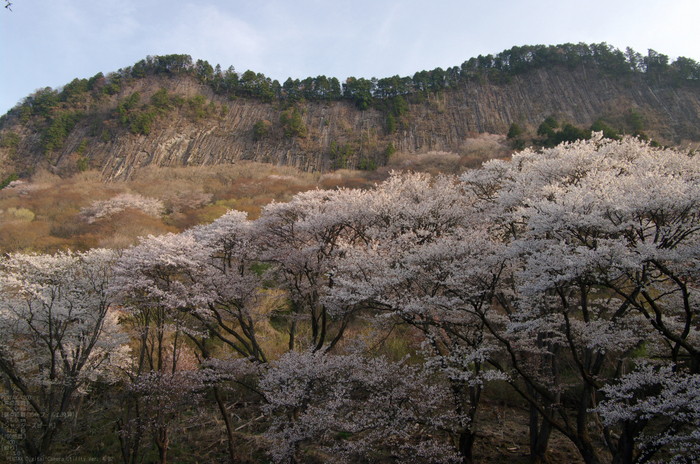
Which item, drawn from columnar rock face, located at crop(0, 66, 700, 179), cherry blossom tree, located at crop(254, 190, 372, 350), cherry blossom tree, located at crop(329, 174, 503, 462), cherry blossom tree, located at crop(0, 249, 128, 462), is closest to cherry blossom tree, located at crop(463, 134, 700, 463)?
cherry blossom tree, located at crop(329, 174, 503, 462)

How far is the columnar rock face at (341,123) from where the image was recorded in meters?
48.8

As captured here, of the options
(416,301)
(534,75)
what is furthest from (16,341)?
(534,75)

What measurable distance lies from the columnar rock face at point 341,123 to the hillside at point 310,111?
0.58 feet

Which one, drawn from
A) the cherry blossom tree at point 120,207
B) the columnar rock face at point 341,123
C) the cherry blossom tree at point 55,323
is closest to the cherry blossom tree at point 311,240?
the cherry blossom tree at point 55,323

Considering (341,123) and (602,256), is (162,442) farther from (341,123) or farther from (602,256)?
(341,123)

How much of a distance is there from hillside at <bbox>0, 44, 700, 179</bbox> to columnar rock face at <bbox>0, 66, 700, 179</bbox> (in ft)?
0.58

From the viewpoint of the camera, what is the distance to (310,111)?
60406mm

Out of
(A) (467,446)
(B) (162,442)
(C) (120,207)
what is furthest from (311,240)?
(C) (120,207)

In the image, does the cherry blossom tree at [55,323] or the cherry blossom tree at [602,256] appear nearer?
the cherry blossom tree at [602,256]

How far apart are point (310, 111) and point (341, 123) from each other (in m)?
6.48

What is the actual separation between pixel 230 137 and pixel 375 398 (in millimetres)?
55075

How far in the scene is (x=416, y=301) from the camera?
732 cm

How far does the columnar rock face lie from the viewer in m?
48.8

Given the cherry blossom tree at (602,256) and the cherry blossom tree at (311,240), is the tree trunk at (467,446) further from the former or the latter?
the cherry blossom tree at (311,240)
